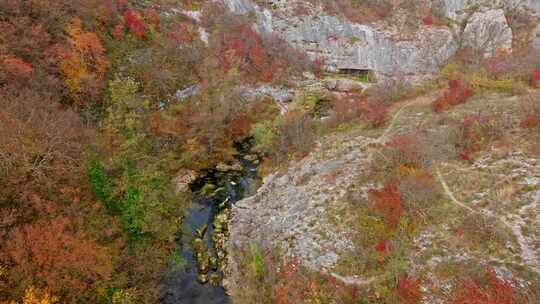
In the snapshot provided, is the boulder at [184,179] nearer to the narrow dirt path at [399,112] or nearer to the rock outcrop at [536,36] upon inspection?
the narrow dirt path at [399,112]

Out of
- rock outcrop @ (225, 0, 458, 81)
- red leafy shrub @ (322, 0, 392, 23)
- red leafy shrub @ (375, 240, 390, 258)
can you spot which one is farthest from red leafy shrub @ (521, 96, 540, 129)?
red leafy shrub @ (322, 0, 392, 23)

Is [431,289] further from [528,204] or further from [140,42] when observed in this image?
[140,42]

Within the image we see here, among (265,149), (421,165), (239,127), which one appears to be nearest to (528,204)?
(421,165)

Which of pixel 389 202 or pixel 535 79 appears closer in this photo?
pixel 389 202

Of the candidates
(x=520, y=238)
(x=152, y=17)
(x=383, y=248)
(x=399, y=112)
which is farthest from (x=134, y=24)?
(x=520, y=238)

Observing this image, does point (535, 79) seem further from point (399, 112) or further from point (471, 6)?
point (471, 6)
